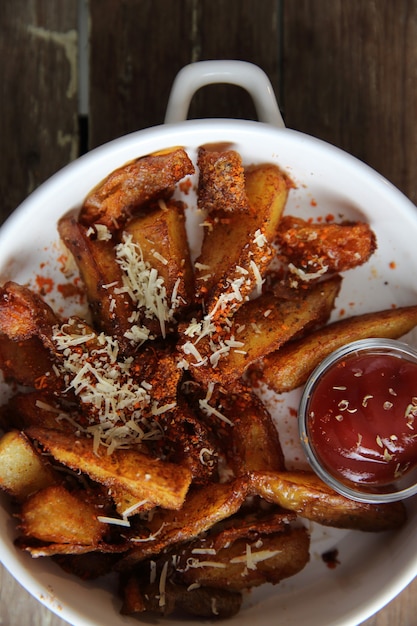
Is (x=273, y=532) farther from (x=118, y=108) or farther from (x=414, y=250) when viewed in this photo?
(x=118, y=108)

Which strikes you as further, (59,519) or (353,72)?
(353,72)

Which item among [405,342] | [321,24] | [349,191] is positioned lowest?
[405,342]

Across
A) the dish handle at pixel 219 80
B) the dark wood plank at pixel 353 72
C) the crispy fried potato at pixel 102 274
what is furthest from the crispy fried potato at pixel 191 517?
the dark wood plank at pixel 353 72

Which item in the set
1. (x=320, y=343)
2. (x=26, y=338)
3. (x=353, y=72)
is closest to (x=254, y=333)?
(x=320, y=343)

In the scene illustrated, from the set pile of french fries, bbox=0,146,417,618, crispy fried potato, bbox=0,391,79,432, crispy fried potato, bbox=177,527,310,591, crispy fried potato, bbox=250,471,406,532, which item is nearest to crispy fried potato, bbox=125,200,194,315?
pile of french fries, bbox=0,146,417,618

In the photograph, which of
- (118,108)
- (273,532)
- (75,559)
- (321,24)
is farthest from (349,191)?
(75,559)

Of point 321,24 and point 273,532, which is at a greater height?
point 321,24

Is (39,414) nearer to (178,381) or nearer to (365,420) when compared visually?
(178,381)

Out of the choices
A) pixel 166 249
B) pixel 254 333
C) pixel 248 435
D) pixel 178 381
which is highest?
pixel 166 249
